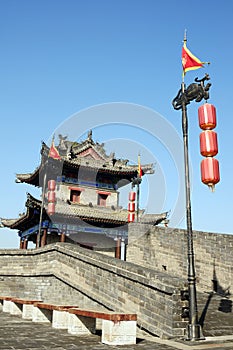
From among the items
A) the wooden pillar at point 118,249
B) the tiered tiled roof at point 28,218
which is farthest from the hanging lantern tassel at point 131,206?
the tiered tiled roof at point 28,218

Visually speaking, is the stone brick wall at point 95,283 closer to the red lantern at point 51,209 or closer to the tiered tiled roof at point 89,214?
the red lantern at point 51,209

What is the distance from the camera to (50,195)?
808 inches

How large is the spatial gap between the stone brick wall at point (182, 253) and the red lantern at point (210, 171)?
21.4 feet

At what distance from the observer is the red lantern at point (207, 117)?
7.41 metres

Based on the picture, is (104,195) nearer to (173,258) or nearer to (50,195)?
(50,195)

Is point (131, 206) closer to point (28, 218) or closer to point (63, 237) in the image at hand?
point (63, 237)

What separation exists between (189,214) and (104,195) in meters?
17.9

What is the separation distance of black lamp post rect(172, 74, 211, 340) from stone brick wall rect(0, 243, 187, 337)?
0.83 feet

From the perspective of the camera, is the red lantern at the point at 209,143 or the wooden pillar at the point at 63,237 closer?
the red lantern at the point at 209,143

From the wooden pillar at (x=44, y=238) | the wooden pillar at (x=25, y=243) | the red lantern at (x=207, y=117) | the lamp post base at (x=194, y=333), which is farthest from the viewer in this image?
the wooden pillar at (x=25, y=243)

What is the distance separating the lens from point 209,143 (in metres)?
7.29

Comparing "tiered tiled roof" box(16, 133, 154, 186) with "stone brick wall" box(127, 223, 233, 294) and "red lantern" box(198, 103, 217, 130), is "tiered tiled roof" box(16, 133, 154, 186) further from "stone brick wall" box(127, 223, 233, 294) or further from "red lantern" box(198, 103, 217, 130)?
"red lantern" box(198, 103, 217, 130)

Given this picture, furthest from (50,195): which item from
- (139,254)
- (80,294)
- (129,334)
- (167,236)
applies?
(129,334)

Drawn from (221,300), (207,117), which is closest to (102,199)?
(221,300)
